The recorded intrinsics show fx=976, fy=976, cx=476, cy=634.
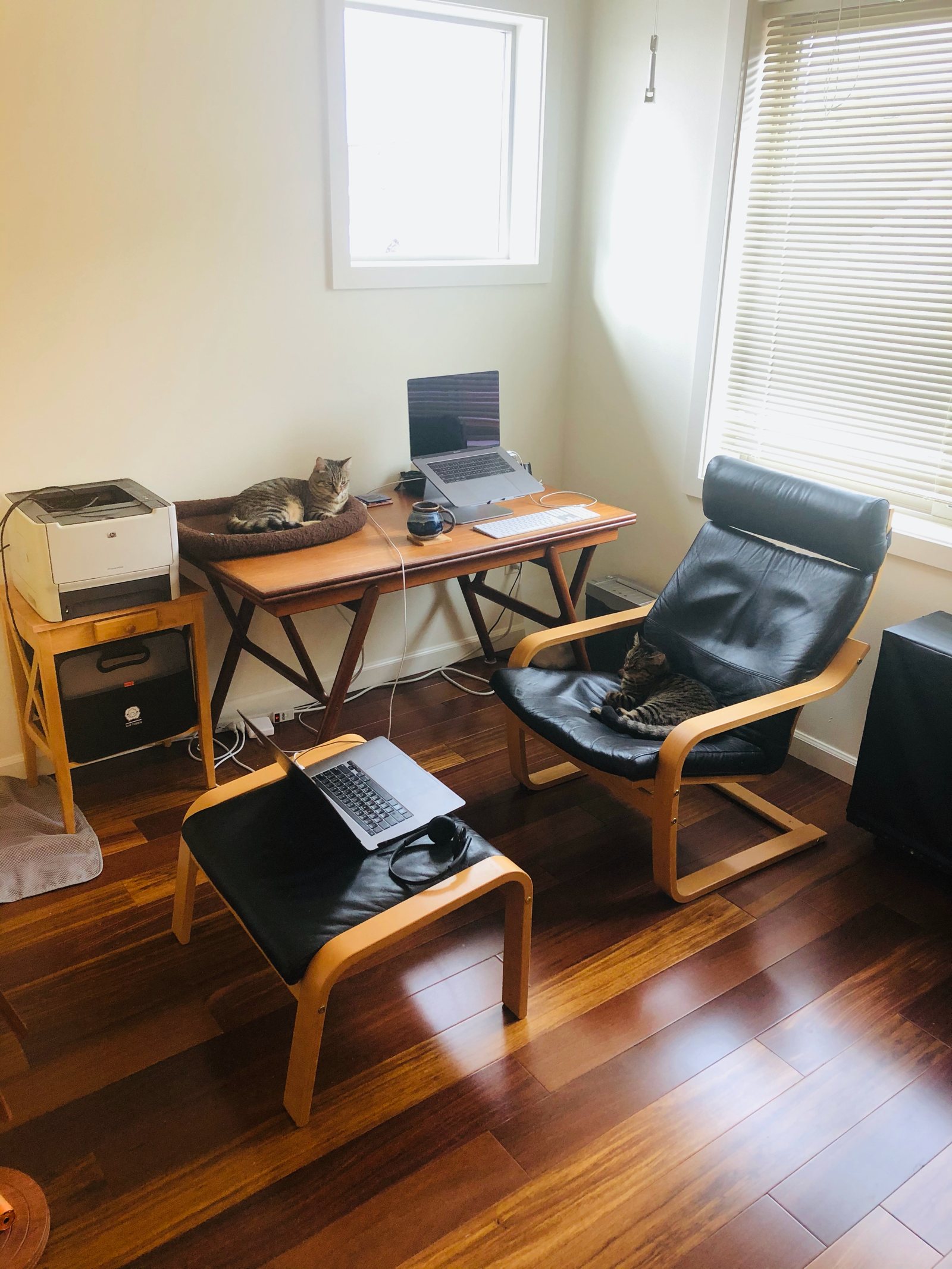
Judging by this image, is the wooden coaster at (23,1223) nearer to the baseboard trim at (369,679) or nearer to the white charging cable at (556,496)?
the baseboard trim at (369,679)

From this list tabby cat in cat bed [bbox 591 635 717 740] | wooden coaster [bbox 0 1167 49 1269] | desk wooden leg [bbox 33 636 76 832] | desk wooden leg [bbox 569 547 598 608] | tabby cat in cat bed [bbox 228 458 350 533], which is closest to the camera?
wooden coaster [bbox 0 1167 49 1269]

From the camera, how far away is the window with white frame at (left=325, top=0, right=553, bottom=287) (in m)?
3.11

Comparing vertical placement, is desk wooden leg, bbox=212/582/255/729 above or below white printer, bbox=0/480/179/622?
below

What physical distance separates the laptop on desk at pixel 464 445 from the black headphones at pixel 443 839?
1.30 metres

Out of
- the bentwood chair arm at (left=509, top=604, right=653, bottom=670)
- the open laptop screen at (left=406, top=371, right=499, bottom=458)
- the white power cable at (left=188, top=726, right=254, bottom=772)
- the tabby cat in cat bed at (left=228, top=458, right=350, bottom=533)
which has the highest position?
the open laptop screen at (left=406, top=371, right=499, bottom=458)

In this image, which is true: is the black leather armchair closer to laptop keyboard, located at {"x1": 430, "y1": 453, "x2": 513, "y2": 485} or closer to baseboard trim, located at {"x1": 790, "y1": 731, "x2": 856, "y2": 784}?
baseboard trim, located at {"x1": 790, "y1": 731, "x2": 856, "y2": 784}

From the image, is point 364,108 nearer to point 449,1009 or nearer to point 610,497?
point 610,497

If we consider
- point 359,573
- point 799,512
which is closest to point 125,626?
point 359,573

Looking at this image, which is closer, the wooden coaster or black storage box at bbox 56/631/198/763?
the wooden coaster

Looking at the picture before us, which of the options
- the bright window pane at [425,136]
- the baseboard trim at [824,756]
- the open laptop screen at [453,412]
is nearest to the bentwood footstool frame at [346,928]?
the open laptop screen at [453,412]

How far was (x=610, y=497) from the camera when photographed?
149 inches

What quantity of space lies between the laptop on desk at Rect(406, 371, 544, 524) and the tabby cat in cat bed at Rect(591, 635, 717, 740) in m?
0.67

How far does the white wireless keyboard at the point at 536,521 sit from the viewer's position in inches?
119

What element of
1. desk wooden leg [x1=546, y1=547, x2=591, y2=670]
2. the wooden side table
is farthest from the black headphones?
desk wooden leg [x1=546, y1=547, x2=591, y2=670]
